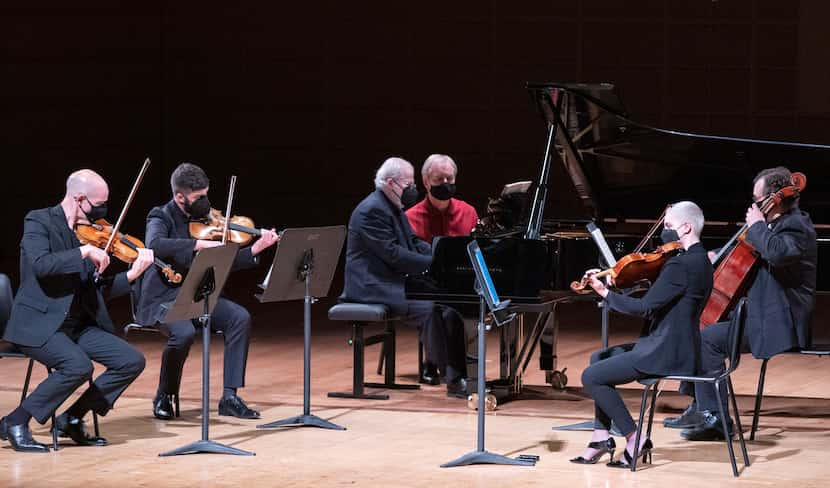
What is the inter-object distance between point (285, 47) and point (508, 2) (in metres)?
2.26

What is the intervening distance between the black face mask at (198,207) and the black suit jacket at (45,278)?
773 mm

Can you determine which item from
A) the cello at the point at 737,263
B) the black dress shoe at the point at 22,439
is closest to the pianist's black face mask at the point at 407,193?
the cello at the point at 737,263

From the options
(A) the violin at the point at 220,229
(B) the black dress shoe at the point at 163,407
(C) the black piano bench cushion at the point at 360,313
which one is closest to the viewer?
(B) the black dress shoe at the point at 163,407

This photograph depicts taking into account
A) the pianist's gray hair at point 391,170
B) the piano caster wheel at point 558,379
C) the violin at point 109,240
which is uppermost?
the pianist's gray hair at point 391,170

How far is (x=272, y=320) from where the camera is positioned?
31.0 feet

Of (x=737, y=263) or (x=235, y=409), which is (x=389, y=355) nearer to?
(x=235, y=409)

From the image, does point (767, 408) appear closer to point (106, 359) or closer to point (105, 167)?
point (106, 359)

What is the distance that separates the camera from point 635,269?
5000mm

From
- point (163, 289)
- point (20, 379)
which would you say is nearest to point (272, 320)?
point (20, 379)

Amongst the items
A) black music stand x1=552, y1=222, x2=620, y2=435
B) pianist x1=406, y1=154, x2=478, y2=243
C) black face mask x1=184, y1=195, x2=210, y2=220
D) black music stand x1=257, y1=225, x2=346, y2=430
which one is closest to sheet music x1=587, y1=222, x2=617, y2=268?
black music stand x1=552, y1=222, x2=620, y2=435

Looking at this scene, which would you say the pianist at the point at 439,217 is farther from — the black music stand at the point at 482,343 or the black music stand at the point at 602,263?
the black music stand at the point at 482,343

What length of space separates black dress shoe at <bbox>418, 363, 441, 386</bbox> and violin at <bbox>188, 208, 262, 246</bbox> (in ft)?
4.36

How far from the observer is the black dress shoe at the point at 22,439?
5242 mm

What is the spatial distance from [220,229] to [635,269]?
219 cm
